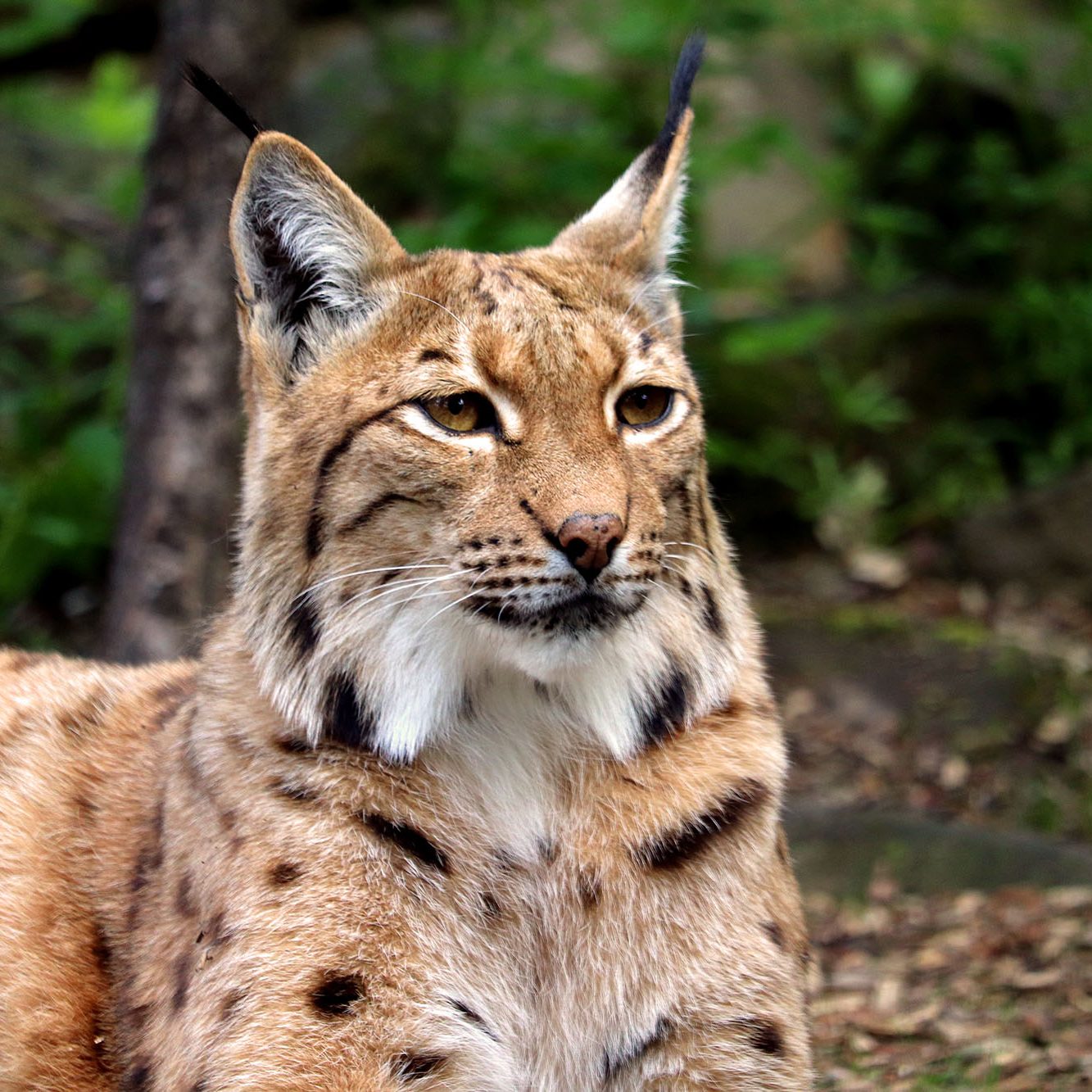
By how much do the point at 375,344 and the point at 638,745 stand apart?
125cm

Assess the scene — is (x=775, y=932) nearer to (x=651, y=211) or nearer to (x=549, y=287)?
(x=549, y=287)

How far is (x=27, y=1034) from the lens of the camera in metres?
3.75

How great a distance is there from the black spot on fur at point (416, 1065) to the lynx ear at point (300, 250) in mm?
1733

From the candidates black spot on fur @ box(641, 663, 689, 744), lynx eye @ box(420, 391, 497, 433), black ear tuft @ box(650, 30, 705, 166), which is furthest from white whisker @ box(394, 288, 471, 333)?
black spot on fur @ box(641, 663, 689, 744)

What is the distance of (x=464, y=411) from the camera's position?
3615 millimetres

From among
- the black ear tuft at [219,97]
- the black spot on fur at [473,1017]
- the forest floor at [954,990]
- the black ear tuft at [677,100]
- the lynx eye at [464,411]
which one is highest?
the black ear tuft at [677,100]

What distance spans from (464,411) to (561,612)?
23.1 inches

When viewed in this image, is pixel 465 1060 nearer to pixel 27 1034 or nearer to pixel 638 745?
pixel 638 745

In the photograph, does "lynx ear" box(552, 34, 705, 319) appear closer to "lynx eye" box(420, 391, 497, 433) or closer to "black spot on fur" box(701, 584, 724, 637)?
"lynx eye" box(420, 391, 497, 433)

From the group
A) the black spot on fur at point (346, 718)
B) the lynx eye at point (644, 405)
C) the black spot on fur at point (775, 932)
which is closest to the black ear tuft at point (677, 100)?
the lynx eye at point (644, 405)

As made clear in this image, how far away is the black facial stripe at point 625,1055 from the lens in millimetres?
3504

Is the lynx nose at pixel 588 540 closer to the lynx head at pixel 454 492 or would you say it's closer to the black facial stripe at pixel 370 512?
the lynx head at pixel 454 492

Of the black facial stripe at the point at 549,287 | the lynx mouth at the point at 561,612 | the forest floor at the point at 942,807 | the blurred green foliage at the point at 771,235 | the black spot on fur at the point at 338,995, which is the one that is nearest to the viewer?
the black spot on fur at the point at 338,995

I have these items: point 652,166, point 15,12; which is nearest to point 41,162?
point 15,12
